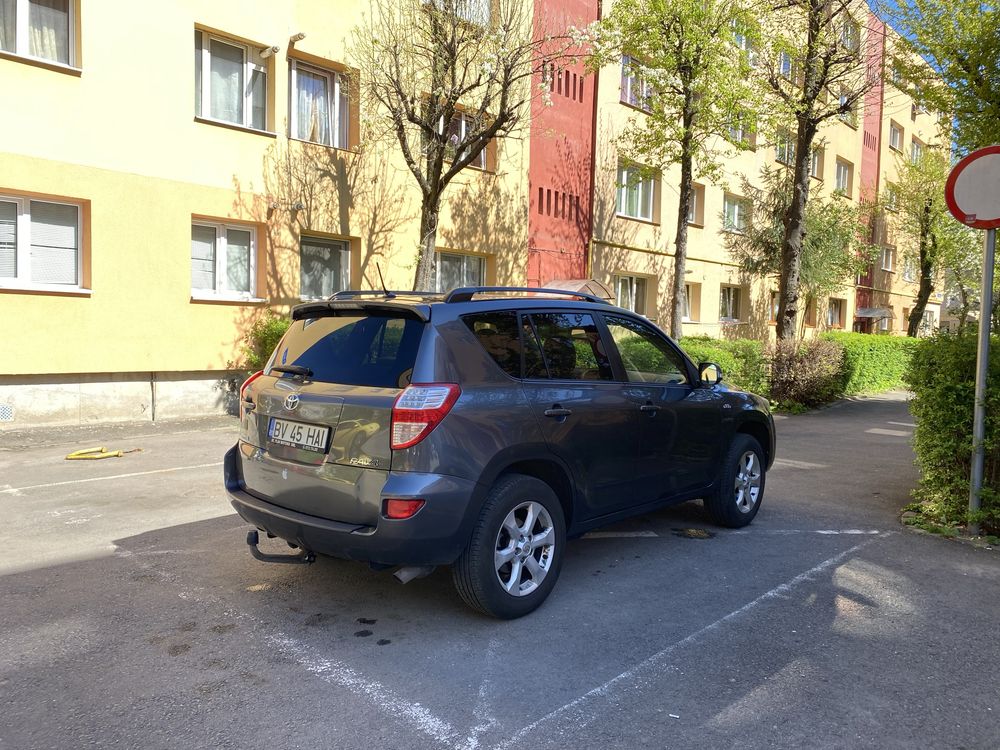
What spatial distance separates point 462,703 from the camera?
329cm

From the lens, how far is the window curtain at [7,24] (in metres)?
10.1

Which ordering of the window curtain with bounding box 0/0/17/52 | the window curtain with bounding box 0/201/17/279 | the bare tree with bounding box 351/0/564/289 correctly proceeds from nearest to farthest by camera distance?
the window curtain with bounding box 0/0/17/52 < the window curtain with bounding box 0/201/17/279 < the bare tree with bounding box 351/0/564/289

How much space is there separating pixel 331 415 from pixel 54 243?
29.0 feet

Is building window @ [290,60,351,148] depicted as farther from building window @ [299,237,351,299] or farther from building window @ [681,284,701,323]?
building window @ [681,284,701,323]

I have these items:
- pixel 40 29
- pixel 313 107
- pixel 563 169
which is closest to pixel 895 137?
pixel 563 169

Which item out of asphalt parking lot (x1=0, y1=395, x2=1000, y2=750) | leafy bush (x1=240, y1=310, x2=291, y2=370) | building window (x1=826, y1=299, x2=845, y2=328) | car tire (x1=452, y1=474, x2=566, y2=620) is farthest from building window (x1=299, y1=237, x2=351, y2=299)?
building window (x1=826, y1=299, x2=845, y2=328)

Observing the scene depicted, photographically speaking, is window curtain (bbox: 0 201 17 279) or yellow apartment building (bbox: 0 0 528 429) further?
yellow apartment building (bbox: 0 0 528 429)

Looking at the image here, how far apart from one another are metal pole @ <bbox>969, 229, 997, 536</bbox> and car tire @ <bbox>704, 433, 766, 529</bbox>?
5.13 feet

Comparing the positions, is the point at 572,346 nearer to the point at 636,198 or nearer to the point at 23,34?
the point at 23,34

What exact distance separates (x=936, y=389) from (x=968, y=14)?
591 centimetres

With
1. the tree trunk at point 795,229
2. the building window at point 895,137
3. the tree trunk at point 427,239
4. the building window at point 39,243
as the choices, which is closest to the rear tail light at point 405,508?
the building window at point 39,243

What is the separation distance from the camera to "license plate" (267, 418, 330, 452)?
159 inches

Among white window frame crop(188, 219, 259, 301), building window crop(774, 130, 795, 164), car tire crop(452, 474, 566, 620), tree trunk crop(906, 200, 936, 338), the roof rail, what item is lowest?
car tire crop(452, 474, 566, 620)

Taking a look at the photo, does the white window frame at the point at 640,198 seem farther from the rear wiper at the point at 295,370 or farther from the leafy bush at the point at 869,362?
the rear wiper at the point at 295,370
